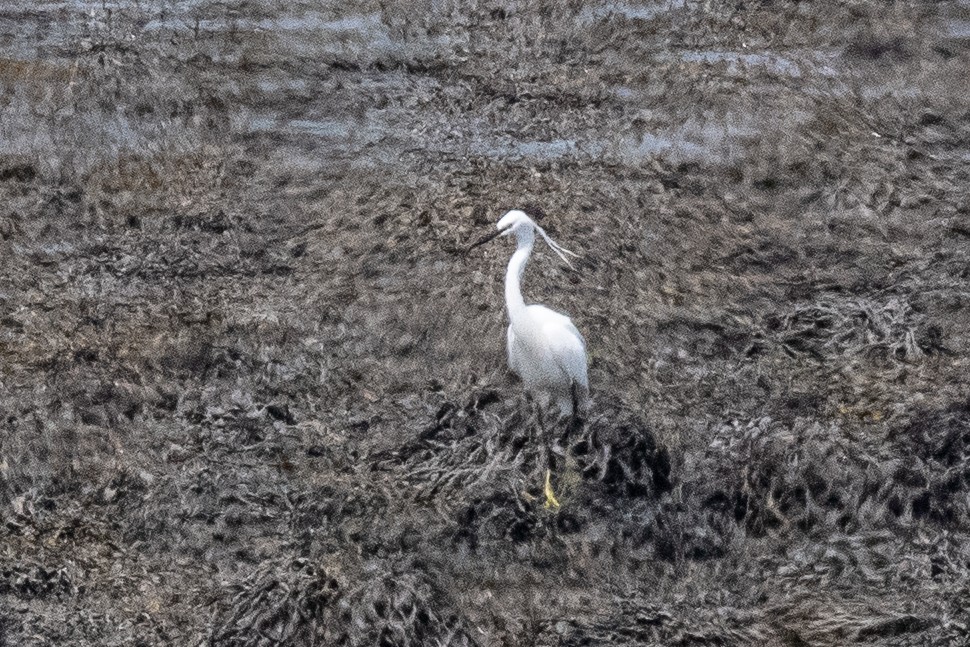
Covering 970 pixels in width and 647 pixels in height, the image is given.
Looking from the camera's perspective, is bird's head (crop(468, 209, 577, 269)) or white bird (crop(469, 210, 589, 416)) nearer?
bird's head (crop(468, 209, 577, 269))

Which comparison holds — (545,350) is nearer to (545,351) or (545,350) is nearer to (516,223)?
(545,351)

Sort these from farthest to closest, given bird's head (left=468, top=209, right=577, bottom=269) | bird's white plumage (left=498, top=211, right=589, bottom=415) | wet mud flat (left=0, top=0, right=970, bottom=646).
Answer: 1. bird's white plumage (left=498, top=211, right=589, bottom=415)
2. bird's head (left=468, top=209, right=577, bottom=269)
3. wet mud flat (left=0, top=0, right=970, bottom=646)

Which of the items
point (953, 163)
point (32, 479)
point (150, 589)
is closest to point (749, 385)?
point (953, 163)

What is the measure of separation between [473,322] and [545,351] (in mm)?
1047

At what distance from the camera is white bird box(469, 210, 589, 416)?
6.48 meters

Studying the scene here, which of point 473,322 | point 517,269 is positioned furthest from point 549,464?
point 473,322

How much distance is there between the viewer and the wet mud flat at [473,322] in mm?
6113

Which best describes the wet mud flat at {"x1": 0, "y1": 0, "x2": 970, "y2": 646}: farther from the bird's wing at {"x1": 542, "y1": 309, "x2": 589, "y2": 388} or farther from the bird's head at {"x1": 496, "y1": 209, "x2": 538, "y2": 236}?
the bird's head at {"x1": 496, "y1": 209, "x2": 538, "y2": 236}

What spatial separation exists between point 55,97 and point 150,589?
4.71m

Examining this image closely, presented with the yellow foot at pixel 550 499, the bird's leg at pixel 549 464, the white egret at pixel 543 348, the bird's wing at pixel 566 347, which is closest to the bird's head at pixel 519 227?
the white egret at pixel 543 348

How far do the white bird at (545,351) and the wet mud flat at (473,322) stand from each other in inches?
7.6

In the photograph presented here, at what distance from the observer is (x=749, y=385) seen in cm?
699

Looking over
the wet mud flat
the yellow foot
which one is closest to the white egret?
the yellow foot

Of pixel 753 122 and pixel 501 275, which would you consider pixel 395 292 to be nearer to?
pixel 501 275
